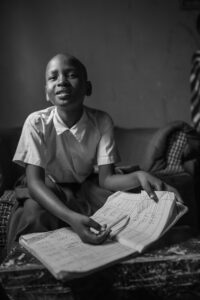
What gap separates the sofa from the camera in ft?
5.42

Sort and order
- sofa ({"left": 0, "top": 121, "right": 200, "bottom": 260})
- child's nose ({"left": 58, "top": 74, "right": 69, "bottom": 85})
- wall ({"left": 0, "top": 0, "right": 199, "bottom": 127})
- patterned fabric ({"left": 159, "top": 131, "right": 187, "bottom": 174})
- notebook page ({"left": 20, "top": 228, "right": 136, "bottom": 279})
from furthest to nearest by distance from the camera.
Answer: wall ({"left": 0, "top": 0, "right": 199, "bottom": 127}) → patterned fabric ({"left": 159, "top": 131, "right": 187, "bottom": 174}) → sofa ({"left": 0, "top": 121, "right": 200, "bottom": 260}) → child's nose ({"left": 58, "top": 74, "right": 69, "bottom": 85}) → notebook page ({"left": 20, "top": 228, "right": 136, "bottom": 279})

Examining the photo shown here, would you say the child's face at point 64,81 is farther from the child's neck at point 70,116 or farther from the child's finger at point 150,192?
the child's finger at point 150,192

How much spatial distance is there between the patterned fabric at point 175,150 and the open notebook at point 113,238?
3.50ft

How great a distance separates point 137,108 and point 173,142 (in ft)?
2.06

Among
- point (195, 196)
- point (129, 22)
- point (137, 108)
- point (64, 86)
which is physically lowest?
point (195, 196)

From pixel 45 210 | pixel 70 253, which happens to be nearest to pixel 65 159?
pixel 45 210

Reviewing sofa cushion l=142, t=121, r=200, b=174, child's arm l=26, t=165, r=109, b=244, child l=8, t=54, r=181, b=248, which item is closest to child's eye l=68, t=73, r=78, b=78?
child l=8, t=54, r=181, b=248

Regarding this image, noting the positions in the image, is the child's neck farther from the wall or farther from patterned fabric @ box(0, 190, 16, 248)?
the wall

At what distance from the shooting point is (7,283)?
573 millimetres

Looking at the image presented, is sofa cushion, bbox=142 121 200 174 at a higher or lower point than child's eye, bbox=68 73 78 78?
lower

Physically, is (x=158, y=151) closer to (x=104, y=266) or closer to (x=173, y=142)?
(x=173, y=142)

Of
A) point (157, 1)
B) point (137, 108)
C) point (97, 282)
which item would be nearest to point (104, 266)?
point (97, 282)

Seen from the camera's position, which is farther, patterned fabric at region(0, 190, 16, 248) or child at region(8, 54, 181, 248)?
patterned fabric at region(0, 190, 16, 248)

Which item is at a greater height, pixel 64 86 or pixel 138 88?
pixel 64 86
